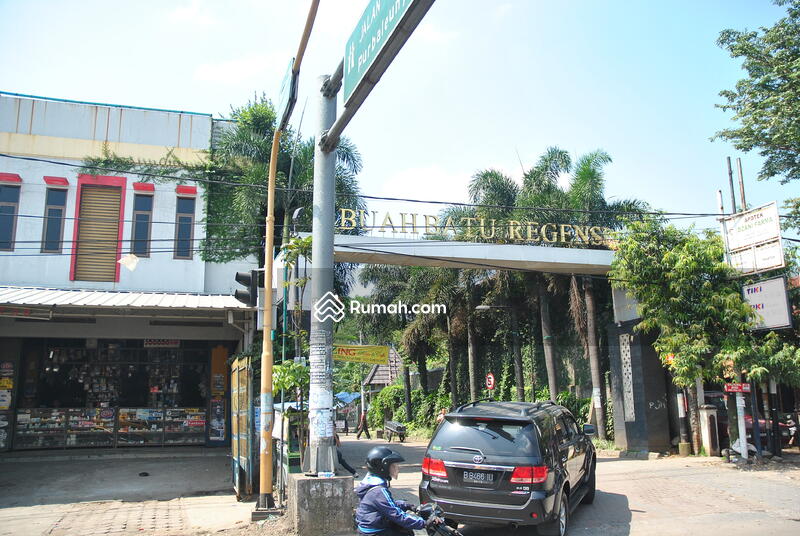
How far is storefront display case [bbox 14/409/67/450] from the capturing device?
17.0 m

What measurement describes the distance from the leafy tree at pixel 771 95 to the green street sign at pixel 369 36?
16.0 m

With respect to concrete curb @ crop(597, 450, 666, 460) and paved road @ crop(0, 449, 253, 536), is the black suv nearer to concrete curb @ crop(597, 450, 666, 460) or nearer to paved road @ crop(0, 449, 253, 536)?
paved road @ crop(0, 449, 253, 536)

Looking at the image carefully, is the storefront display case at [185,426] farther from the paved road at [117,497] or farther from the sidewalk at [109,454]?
the paved road at [117,497]

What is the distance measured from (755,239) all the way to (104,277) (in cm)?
1724

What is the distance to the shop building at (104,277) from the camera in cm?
1723

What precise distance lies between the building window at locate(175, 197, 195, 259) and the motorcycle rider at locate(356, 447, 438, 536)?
14.6m

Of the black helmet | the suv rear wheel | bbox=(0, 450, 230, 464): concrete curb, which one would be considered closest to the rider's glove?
the black helmet

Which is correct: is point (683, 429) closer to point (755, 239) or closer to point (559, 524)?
point (755, 239)

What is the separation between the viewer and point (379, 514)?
4.66 meters

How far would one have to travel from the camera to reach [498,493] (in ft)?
23.5

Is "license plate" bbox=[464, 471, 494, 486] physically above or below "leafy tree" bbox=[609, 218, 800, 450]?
below

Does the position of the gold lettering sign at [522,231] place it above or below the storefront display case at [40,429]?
above

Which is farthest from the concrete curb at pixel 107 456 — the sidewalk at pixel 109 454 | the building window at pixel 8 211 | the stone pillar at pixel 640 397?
the stone pillar at pixel 640 397

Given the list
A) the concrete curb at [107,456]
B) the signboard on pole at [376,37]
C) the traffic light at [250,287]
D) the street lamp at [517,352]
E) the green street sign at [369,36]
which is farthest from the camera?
the street lamp at [517,352]
